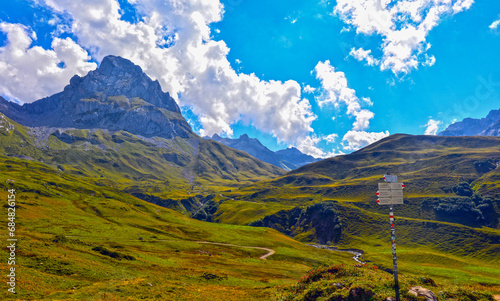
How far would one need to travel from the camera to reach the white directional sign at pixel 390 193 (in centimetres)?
2384

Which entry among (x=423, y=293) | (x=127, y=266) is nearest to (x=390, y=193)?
(x=423, y=293)

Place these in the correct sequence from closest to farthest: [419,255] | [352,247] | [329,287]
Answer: [329,287]
[419,255]
[352,247]

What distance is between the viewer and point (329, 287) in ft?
87.7

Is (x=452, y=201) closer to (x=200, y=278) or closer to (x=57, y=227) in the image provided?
(x=200, y=278)

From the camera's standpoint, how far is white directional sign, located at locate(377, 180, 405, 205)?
23.8 m

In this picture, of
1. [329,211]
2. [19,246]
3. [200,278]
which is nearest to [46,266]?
[19,246]

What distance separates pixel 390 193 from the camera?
2419 cm

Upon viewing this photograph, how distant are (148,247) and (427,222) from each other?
173010 millimetres

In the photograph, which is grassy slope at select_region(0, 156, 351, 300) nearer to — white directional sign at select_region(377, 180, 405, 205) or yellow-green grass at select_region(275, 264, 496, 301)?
yellow-green grass at select_region(275, 264, 496, 301)

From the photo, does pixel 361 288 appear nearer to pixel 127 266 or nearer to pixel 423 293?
pixel 423 293

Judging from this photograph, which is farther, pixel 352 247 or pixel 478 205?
pixel 478 205

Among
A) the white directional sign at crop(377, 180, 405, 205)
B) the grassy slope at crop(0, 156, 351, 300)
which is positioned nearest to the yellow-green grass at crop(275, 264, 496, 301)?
the white directional sign at crop(377, 180, 405, 205)

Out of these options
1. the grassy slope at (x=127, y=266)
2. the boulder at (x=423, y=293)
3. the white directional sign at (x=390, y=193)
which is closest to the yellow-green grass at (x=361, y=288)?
the boulder at (x=423, y=293)

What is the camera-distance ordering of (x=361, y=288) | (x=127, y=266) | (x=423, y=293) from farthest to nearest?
(x=127, y=266), (x=361, y=288), (x=423, y=293)
